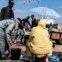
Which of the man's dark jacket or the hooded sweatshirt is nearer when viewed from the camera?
the hooded sweatshirt

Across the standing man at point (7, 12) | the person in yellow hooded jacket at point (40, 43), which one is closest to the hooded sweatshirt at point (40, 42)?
the person in yellow hooded jacket at point (40, 43)

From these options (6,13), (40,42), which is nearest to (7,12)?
(6,13)

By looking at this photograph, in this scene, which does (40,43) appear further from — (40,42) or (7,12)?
(7,12)

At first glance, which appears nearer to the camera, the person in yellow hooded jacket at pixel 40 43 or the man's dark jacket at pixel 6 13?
the person in yellow hooded jacket at pixel 40 43

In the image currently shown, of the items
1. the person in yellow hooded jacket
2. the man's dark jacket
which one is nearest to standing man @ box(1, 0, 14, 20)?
the man's dark jacket

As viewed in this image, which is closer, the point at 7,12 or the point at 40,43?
the point at 40,43

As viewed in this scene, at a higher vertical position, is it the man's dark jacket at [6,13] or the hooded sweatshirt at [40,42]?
the man's dark jacket at [6,13]

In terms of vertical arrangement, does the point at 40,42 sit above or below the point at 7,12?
below

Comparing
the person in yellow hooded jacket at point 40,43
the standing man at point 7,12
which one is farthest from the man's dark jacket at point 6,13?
the person in yellow hooded jacket at point 40,43

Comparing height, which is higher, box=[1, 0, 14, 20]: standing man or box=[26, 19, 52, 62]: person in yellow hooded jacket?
box=[1, 0, 14, 20]: standing man

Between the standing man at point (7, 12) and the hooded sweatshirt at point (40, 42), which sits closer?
the hooded sweatshirt at point (40, 42)

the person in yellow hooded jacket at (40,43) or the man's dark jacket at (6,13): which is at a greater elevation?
the man's dark jacket at (6,13)

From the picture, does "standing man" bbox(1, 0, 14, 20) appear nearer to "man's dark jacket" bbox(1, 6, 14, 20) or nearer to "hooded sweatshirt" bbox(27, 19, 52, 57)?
"man's dark jacket" bbox(1, 6, 14, 20)

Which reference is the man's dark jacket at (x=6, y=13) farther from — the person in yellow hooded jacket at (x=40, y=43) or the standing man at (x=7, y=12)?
the person in yellow hooded jacket at (x=40, y=43)
